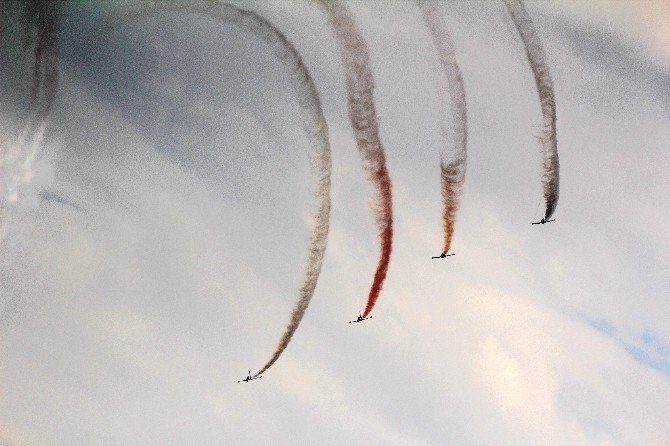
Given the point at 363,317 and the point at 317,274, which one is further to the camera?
the point at 363,317

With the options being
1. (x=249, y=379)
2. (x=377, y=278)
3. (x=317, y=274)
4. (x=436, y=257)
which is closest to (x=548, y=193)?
(x=436, y=257)

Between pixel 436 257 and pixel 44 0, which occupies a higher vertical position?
pixel 44 0

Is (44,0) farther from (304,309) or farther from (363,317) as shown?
→ (363,317)

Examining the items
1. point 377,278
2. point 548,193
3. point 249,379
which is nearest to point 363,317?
point 377,278

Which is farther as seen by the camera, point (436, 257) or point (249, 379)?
point (249, 379)

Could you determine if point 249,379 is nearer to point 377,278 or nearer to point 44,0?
point 377,278

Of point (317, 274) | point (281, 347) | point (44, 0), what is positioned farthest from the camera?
point (281, 347)

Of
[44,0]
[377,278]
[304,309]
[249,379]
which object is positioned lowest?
[249,379]

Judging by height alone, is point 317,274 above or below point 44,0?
below

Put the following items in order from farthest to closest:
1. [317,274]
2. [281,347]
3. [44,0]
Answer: [281,347]
[317,274]
[44,0]
